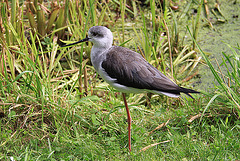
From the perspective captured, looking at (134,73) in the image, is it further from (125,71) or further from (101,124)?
(101,124)

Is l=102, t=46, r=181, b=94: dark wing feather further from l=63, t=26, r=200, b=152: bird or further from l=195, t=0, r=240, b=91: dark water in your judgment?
l=195, t=0, r=240, b=91: dark water

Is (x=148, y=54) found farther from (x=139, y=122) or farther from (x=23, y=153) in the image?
(x=23, y=153)

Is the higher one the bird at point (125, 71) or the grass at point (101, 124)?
the bird at point (125, 71)

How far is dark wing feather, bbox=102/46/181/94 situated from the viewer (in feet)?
9.30

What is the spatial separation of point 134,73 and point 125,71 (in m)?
0.09

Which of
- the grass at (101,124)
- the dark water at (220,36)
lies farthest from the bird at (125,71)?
the dark water at (220,36)

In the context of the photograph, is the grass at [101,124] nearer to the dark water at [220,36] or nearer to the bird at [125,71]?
the bird at [125,71]

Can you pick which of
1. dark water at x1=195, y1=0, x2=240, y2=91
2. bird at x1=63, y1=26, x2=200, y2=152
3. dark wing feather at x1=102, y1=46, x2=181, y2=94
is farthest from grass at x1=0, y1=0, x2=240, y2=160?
dark water at x1=195, y1=0, x2=240, y2=91

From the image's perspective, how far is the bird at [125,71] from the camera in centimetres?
284

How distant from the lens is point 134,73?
9.48ft

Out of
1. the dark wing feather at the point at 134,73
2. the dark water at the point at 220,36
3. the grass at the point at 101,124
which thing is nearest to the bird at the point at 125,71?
the dark wing feather at the point at 134,73

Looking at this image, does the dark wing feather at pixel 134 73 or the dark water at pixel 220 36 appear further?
the dark water at pixel 220 36

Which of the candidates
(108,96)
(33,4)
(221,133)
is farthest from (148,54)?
(33,4)

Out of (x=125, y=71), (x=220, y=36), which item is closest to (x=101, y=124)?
(x=125, y=71)
